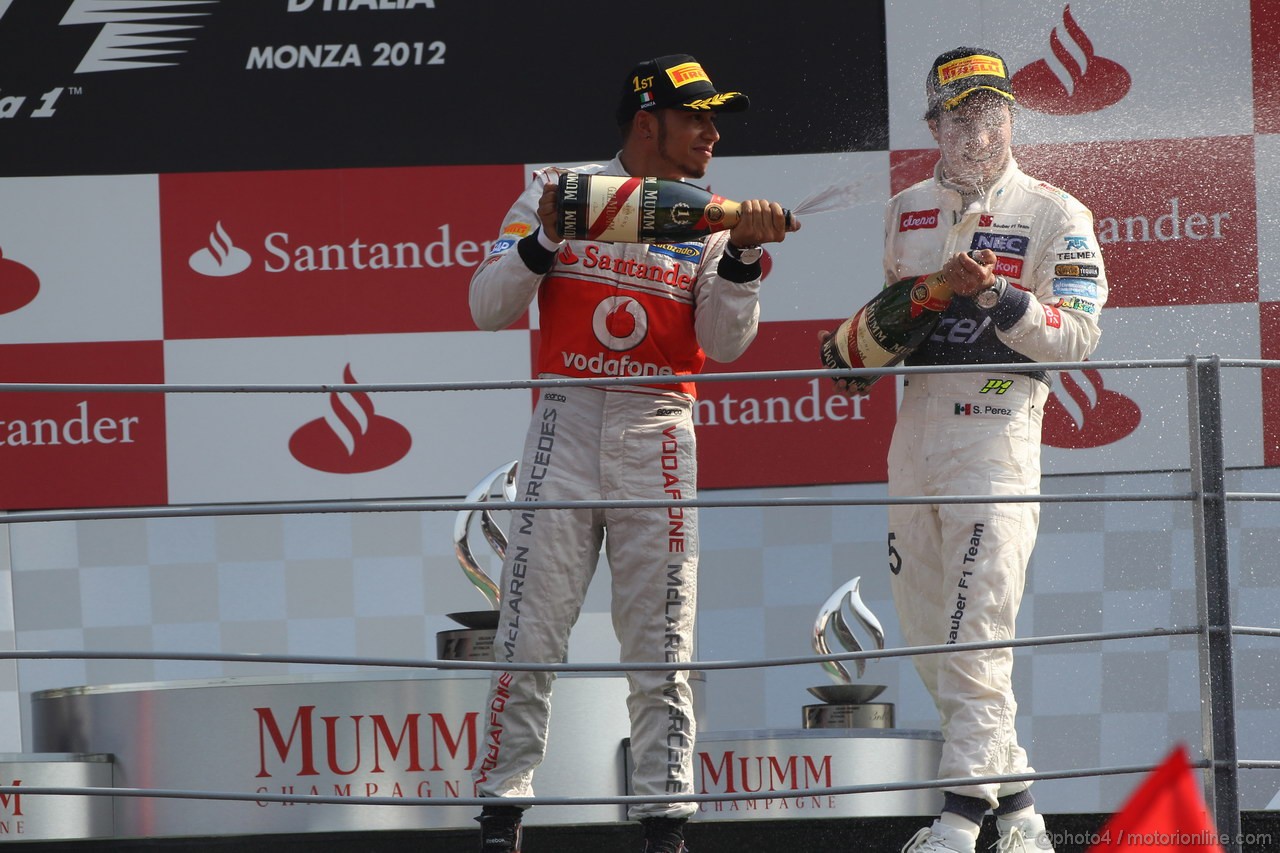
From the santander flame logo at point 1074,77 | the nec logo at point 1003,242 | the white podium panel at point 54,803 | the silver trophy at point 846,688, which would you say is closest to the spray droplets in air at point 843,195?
the santander flame logo at point 1074,77

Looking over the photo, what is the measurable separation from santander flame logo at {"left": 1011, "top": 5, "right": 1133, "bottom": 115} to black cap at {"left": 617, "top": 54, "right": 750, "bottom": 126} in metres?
1.43

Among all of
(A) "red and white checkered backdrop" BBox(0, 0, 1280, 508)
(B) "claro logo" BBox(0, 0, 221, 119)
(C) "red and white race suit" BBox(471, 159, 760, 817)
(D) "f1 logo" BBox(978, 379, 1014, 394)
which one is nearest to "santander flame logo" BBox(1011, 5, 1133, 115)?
(A) "red and white checkered backdrop" BBox(0, 0, 1280, 508)

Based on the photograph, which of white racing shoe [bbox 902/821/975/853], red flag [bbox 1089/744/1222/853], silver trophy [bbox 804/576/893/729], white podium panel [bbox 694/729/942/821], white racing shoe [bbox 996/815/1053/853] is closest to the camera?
red flag [bbox 1089/744/1222/853]

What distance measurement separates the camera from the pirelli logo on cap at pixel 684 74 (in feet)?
7.95

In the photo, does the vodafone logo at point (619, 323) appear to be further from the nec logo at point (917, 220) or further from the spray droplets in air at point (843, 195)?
the spray droplets in air at point (843, 195)

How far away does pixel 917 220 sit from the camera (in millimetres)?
2525

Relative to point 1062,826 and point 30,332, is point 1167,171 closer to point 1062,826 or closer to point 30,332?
point 1062,826

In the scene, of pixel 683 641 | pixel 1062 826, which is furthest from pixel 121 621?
pixel 1062 826

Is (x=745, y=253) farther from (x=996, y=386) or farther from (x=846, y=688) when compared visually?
(x=846, y=688)

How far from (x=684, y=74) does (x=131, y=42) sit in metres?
1.75

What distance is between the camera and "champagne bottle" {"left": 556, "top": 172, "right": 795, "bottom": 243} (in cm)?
221

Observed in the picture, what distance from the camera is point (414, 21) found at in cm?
367

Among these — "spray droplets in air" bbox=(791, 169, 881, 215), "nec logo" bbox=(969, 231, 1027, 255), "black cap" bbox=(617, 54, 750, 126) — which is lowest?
"nec logo" bbox=(969, 231, 1027, 255)

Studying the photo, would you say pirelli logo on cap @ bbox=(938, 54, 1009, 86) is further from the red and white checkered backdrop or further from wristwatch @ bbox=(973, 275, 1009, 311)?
the red and white checkered backdrop
